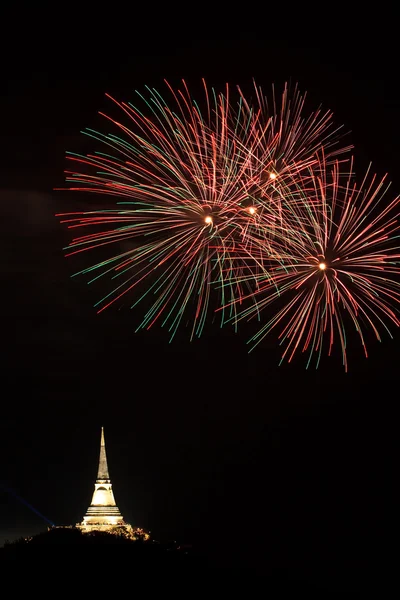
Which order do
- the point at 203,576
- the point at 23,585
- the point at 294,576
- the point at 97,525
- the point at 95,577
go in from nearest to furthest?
the point at 23,585 < the point at 95,577 < the point at 203,576 < the point at 294,576 < the point at 97,525

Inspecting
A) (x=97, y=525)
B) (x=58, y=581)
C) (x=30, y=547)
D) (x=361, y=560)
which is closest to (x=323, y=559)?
(x=361, y=560)

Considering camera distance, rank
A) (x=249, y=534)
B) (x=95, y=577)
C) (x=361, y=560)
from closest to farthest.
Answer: (x=95, y=577)
(x=361, y=560)
(x=249, y=534)

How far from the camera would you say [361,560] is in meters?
34.4

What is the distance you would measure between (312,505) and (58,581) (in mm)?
20091

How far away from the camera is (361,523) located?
119ft

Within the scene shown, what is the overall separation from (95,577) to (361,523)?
54.8 ft

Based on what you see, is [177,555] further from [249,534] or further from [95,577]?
[249,534]

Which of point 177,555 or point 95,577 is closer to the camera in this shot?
point 95,577

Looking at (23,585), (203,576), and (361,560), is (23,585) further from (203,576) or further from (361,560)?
(361,560)

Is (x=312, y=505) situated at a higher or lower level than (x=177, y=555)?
higher

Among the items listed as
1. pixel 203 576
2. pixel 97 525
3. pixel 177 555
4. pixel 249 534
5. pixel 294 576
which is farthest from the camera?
pixel 97 525

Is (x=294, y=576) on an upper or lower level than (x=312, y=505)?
lower

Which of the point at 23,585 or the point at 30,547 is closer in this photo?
the point at 23,585

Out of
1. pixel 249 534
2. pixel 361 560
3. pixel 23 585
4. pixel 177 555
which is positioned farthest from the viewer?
pixel 249 534
